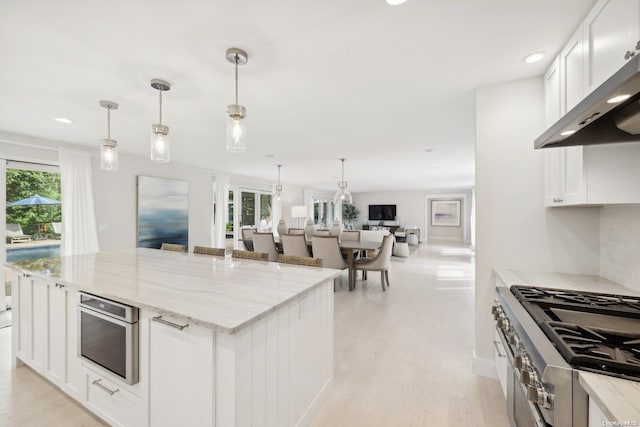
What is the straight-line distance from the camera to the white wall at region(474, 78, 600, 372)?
1970 millimetres

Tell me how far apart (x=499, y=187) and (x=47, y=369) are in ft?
11.9

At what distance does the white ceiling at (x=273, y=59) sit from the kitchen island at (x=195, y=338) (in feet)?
4.79

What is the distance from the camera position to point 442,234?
1189 centimetres

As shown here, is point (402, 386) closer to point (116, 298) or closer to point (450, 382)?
point (450, 382)

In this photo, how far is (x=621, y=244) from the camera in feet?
5.49

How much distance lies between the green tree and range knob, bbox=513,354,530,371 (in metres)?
5.55

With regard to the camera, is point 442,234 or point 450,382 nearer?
point 450,382

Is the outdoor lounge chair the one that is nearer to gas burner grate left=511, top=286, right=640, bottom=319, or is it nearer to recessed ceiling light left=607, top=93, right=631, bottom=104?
gas burner grate left=511, top=286, right=640, bottom=319

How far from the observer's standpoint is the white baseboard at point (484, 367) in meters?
2.16

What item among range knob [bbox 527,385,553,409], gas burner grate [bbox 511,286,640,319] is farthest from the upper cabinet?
range knob [bbox 527,385,553,409]

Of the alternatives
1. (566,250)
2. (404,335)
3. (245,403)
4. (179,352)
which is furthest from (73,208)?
(566,250)

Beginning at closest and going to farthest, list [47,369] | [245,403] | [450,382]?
[245,403], [47,369], [450,382]

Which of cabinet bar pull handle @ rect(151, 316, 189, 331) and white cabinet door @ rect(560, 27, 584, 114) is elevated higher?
white cabinet door @ rect(560, 27, 584, 114)

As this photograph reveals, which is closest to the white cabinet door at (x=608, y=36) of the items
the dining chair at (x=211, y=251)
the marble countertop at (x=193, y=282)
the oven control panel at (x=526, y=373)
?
the oven control panel at (x=526, y=373)
